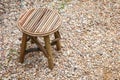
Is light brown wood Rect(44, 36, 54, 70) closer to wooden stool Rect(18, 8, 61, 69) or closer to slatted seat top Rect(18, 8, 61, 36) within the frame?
wooden stool Rect(18, 8, 61, 69)

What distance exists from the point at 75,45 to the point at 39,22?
45.0 inches

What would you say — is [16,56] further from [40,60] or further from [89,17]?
[89,17]

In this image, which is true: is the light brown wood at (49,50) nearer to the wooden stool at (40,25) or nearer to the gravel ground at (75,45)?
the wooden stool at (40,25)

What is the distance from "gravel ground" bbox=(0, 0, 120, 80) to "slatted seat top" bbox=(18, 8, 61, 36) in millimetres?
835

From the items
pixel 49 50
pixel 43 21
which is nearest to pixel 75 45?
pixel 49 50

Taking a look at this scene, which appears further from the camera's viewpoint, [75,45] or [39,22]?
[75,45]

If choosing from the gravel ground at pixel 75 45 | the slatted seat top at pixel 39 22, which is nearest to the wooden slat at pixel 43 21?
the slatted seat top at pixel 39 22

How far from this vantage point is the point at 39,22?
441cm

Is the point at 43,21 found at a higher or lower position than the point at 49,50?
higher

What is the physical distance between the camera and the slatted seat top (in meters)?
4.24

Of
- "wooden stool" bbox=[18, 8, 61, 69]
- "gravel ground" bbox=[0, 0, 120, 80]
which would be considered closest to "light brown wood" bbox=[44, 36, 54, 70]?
"wooden stool" bbox=[18, 8, 61, 69]

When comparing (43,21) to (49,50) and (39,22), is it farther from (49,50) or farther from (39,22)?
(49,50)

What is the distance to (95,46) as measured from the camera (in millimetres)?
5293

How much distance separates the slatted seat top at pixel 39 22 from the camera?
13.9ft
